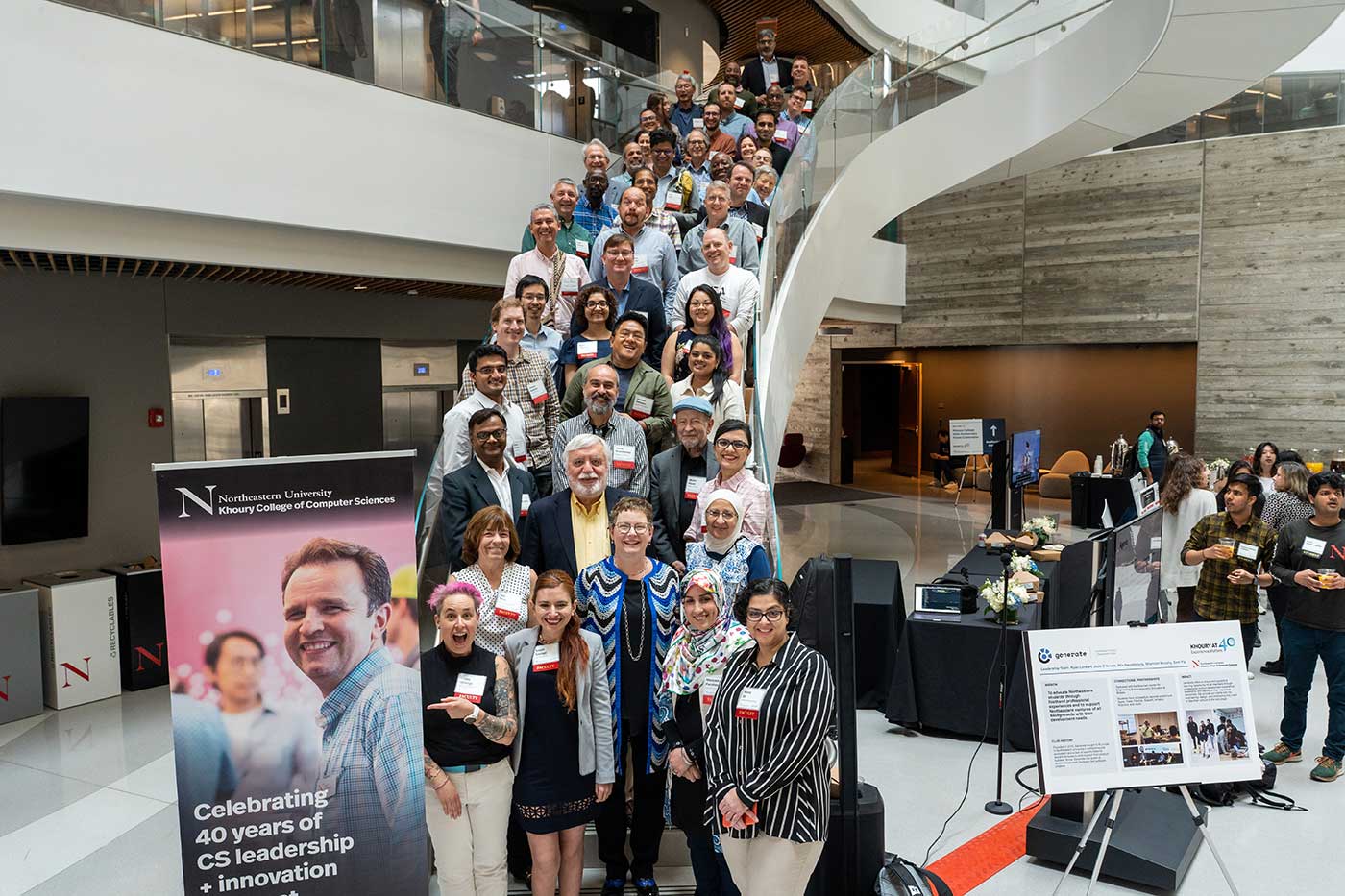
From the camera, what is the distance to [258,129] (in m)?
7.59

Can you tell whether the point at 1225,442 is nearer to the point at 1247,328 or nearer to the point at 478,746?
the point at 1247,328

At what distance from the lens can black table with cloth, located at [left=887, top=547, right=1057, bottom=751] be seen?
6.44 meters

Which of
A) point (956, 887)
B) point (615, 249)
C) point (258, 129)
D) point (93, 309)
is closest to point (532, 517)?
point (615, 249)

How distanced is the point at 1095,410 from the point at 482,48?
13.7m

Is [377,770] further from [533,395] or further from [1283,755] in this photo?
[1283,755]

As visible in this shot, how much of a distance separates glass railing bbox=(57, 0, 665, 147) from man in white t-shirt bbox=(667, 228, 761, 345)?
12.4 ft

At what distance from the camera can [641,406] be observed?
5.40 meters

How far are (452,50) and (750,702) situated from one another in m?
7.79

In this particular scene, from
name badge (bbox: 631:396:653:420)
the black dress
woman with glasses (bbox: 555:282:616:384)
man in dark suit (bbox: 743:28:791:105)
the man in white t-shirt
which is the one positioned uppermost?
man in dark suit (bbox: 743:28:791:105)

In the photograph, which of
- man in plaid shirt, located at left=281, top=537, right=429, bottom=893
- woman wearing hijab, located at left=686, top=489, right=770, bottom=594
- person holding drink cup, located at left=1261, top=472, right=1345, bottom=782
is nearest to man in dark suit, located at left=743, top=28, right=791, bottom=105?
person holding drink cup, located at left=1261, top=472, right=1345, bottom=782

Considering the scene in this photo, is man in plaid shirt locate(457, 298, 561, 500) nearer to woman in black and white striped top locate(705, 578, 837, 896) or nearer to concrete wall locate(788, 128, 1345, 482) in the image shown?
woman in black and white striped top locate(705, 578, 837, 896)

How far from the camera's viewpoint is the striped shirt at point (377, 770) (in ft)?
11.0

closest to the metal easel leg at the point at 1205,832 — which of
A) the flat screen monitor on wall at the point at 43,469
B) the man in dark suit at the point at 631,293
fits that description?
the man in dark suit at the point at 631,293

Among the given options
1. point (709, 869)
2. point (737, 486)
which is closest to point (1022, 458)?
point (737, 486)
